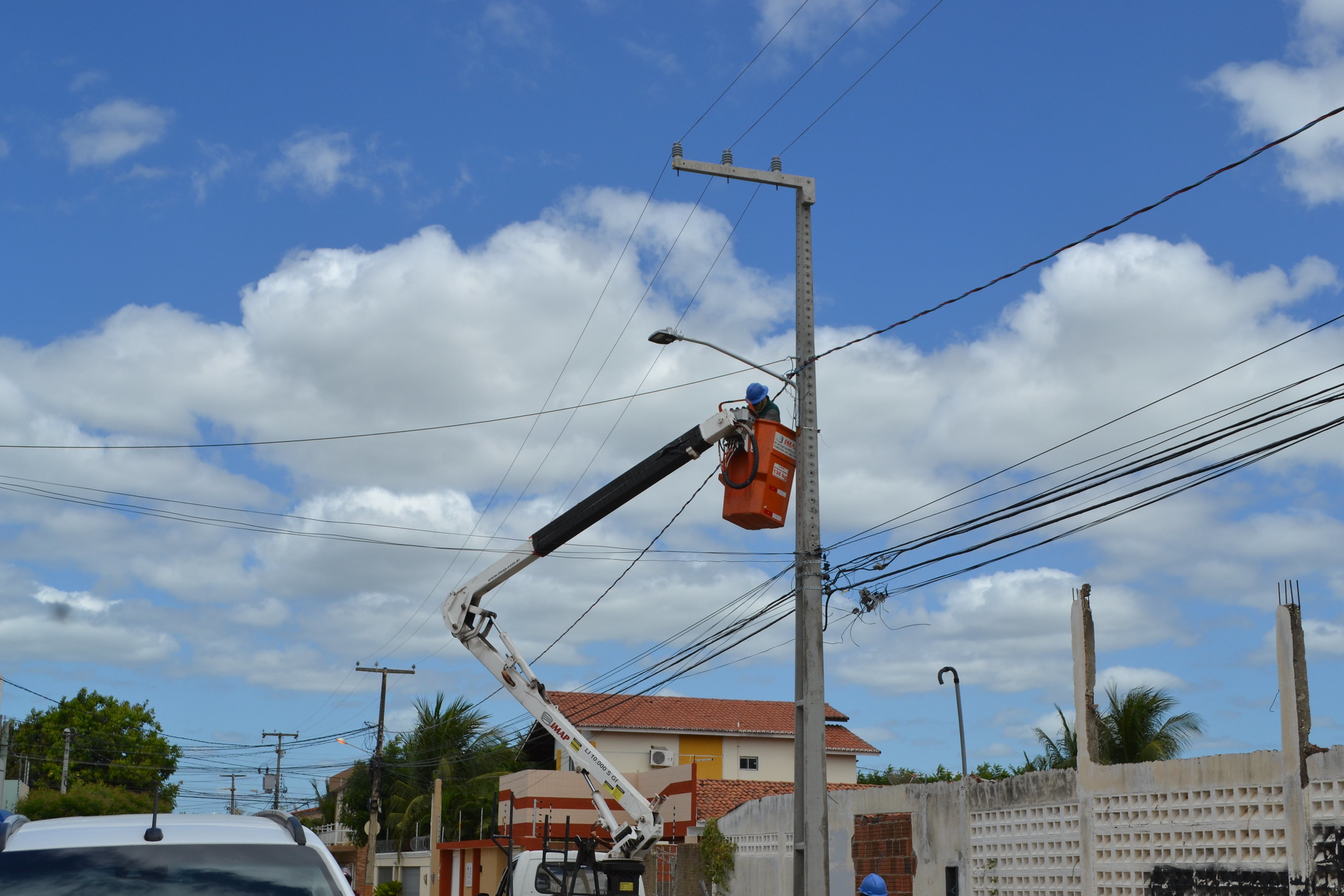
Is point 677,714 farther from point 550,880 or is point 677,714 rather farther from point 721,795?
point 550,880

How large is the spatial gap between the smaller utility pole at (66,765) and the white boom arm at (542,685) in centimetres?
4396

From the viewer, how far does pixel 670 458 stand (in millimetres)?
17641

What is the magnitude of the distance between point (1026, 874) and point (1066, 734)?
36.0 feet

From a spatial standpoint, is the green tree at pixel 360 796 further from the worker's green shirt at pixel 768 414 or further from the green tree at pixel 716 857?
the worker's green shirt at pixel 768 414

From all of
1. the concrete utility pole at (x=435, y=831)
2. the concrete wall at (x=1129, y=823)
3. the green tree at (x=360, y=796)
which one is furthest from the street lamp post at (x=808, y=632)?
the green tree at (x=360, y=796)

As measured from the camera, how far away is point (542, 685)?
22609 mm

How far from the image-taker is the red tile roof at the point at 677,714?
152ft

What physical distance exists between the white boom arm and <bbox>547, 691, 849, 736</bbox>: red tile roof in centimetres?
2171

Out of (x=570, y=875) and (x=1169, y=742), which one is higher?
(x=1169, y=742)

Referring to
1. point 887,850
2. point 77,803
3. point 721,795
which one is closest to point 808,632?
point 887,850

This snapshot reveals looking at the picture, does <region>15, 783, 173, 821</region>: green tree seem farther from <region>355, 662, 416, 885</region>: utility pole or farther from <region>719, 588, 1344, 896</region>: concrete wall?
<region>719, 588, 1344, 896</region>: concrete wall

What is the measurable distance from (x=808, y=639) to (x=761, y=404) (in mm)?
2968

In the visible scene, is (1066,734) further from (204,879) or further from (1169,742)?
(204,879)

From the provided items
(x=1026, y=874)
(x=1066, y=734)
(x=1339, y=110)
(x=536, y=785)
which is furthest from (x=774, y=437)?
(x=536, y=785)
